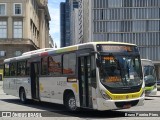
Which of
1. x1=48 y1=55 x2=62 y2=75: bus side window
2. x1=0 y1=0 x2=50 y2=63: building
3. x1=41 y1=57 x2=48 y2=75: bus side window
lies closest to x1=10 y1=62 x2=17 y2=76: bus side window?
x1=41 y1=57 x2=48 y2=75: bus side window

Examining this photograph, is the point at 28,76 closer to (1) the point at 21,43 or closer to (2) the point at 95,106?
(2) the point at 95,106

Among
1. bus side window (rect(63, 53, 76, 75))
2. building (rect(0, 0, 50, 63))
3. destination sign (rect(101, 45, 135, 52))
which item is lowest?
bus side window (rect(63, 53, 76, 75))

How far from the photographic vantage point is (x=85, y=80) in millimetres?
15500

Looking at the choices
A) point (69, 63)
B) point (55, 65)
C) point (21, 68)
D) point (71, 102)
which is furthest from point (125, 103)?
point (21, 68)

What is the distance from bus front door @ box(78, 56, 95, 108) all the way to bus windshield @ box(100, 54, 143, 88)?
54cm

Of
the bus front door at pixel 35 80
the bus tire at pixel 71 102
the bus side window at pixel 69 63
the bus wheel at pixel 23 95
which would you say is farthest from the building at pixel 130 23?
the bus tire at pixel 71 102

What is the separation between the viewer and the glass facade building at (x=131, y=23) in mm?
104688

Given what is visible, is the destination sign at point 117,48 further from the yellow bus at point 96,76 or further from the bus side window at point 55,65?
the bus side window at point 55,65

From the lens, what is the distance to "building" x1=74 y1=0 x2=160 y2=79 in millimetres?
104688

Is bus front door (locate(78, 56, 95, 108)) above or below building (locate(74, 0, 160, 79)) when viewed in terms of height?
below

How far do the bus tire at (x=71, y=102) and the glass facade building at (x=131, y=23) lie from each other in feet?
290

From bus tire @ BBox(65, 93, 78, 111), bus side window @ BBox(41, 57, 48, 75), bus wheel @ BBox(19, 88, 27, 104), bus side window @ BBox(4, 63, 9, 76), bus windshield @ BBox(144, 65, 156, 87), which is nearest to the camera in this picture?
bus tire @ BBox(65, 93, 78, 111)

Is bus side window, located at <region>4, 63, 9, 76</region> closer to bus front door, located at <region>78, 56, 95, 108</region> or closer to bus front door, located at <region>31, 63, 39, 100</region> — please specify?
bus front door, located at <region>31, 63, 39, 100</region>

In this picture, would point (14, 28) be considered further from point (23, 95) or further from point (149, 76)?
point (23, 95)
